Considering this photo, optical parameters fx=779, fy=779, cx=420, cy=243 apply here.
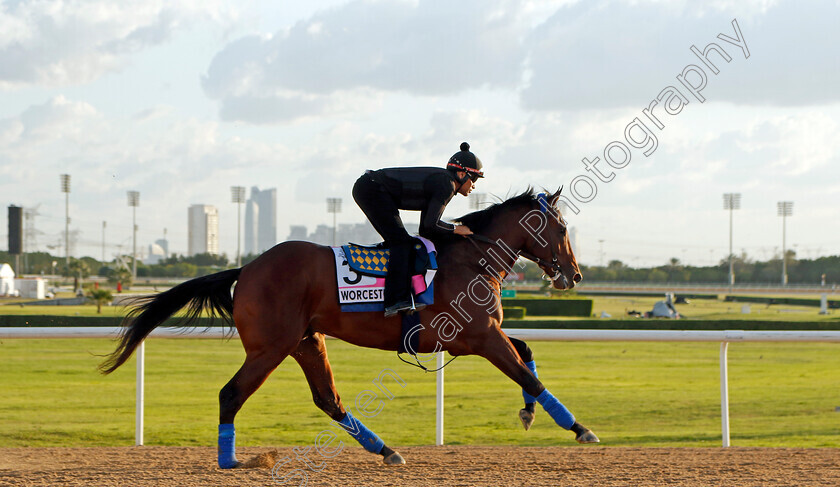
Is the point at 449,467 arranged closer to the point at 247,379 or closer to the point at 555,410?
the point at 555,410

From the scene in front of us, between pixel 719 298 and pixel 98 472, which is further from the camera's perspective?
pixel 719 298

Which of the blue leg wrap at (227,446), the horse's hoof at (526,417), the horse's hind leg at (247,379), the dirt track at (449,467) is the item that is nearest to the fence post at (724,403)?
the dirt track at (449,467)

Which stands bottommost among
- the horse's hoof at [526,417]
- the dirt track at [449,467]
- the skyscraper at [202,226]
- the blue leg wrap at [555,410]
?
the dirt track at [449,467]

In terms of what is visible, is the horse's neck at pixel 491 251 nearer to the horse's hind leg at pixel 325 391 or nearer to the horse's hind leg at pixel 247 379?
the horse's hind leg at pixel 325 391

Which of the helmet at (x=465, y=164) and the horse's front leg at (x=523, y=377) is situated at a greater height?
the helmet at (x=465, y=164)

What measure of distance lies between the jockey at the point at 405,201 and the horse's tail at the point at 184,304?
0.85m

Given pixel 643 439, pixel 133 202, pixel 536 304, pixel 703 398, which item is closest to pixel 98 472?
pixel 643 439

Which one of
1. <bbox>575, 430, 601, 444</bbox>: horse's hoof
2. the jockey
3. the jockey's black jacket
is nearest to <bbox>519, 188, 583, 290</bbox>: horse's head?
the jockey

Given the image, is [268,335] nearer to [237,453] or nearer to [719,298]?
[237,453]

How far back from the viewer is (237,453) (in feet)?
15.3

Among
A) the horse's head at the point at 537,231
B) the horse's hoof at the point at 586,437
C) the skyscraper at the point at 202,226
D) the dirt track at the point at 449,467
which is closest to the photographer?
the dirt track at the point at 449,467

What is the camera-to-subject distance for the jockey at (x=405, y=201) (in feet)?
13.3

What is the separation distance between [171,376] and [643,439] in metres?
7.79

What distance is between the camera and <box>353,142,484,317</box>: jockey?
4.04 meters
